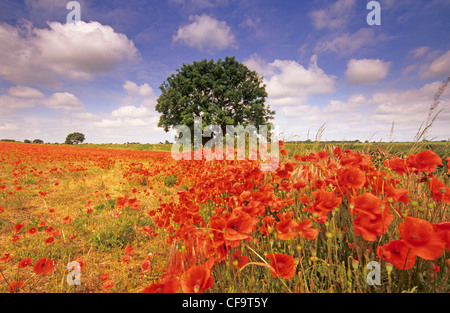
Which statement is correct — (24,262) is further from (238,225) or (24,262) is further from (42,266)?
(238,225)

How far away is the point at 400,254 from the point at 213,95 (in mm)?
18269

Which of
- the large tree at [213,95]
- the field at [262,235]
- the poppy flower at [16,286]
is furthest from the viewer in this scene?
the large tree at [213,95]

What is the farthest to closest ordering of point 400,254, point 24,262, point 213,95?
point 213,95, point 24,262, point 400,254

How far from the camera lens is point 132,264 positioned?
250cm

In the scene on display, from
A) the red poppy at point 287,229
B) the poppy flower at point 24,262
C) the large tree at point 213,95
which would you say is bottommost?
the poppy flower at point 24,262

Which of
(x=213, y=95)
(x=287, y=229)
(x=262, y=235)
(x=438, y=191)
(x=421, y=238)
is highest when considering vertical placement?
(x=213, y=95)

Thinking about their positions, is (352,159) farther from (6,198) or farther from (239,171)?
(6,198)

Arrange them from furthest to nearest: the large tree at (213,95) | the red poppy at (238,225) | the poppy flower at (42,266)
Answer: the large tree at (213,95) → the poppy flower at (42,266) → the red poppy at (238,225)

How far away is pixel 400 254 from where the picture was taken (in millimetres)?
915

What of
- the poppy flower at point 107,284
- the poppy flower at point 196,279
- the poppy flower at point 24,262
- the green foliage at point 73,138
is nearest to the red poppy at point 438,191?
the poppy flower at point 196,279

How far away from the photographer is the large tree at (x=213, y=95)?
1697 cm

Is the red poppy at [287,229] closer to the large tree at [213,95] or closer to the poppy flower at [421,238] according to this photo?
the poppy flower at [421,238]

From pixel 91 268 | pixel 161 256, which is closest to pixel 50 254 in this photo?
pixel 91 268

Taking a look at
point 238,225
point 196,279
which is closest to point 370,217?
point 238,225
